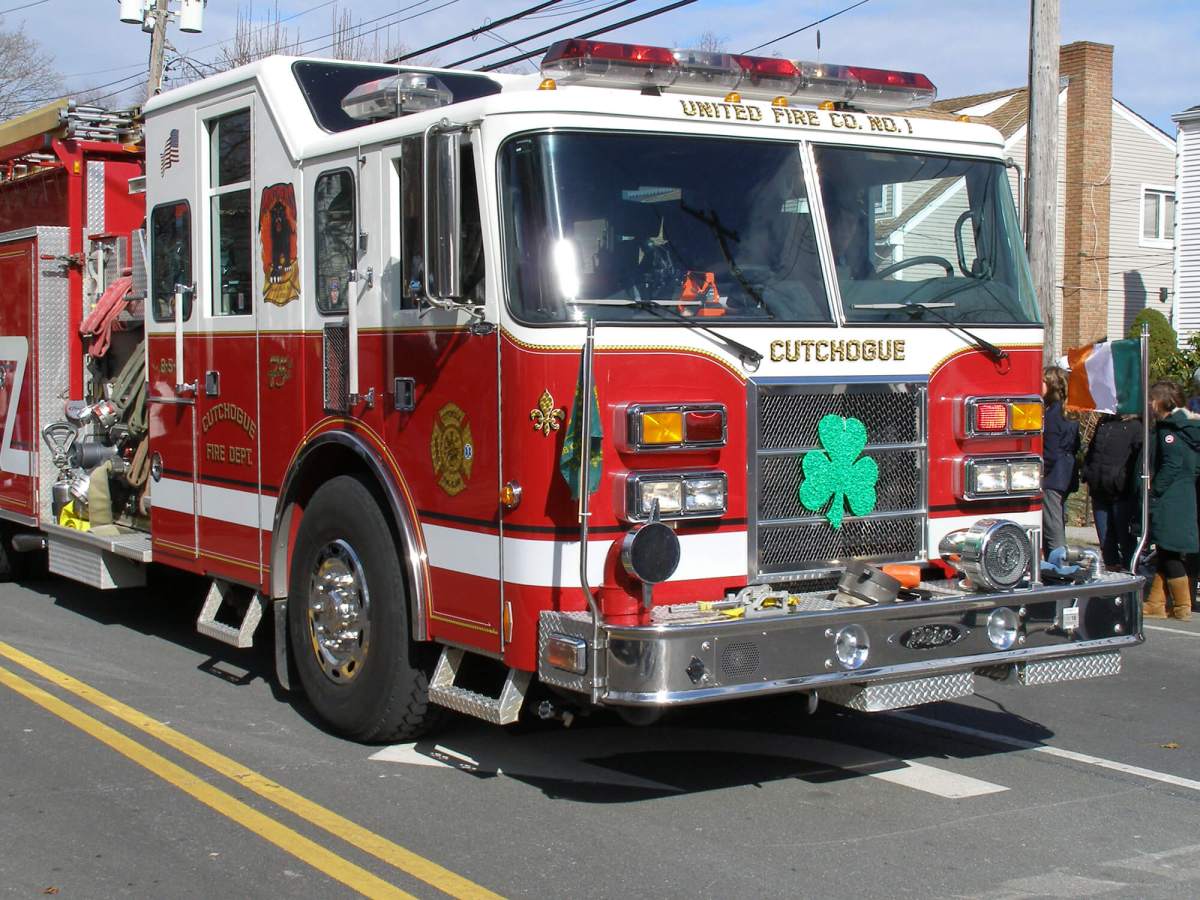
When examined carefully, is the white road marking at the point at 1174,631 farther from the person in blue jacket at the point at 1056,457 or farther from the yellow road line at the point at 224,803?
the yellow road line at the point at 224,803

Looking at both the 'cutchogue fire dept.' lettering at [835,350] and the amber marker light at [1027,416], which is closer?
the 'cutchogue fire dept.' lettering at [835,350]

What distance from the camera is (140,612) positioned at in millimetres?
10070

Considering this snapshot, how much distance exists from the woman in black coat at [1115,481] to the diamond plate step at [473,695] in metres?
6.16

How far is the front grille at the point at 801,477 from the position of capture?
18.8 ft

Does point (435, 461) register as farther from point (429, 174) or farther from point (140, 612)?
point (140, 612)

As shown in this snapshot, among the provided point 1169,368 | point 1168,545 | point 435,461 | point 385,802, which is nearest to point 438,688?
point 385,802

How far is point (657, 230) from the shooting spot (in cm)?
568

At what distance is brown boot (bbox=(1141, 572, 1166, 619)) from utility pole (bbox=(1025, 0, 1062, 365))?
256cm

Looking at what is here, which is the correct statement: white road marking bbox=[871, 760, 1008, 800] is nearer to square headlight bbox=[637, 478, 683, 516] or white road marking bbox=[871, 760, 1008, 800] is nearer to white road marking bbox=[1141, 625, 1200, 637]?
square headlight bbox=[637, 478, 683, 516]

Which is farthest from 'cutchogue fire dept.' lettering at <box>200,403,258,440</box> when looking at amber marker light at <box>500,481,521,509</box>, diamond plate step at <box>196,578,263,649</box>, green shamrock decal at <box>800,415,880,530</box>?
green shamrock decal at <box>800,415,880,530</box>

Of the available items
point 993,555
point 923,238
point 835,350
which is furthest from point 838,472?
point 923,238

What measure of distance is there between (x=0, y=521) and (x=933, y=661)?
770 centimetres

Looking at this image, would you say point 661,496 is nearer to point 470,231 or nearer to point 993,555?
point 470,231

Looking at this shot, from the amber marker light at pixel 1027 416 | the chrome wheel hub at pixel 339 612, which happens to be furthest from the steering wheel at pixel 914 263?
the chrome wheel hub at pixel 339 612
